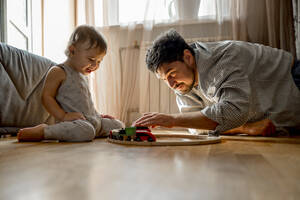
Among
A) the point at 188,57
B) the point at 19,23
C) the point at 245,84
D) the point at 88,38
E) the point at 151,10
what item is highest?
the point at 151,10

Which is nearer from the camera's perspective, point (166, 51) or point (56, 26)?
point (166, 51)

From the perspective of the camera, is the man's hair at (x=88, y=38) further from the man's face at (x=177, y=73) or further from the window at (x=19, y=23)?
the window at (x=19, y=23)

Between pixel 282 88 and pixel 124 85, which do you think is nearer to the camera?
pixel 282 88

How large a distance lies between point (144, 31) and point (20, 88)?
1.06m

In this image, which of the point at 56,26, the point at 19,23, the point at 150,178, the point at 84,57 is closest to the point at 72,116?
the point at 84,57

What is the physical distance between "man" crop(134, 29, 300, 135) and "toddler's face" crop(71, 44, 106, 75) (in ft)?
0.86

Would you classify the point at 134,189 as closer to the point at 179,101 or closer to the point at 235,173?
the point at 235,173

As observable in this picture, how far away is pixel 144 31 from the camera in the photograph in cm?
211

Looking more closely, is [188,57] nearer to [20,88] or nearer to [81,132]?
[81,132]

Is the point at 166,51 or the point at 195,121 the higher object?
the point at 166,51

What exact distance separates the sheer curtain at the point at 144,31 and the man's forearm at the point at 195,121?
1036mm

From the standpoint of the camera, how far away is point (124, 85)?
6.92 feet

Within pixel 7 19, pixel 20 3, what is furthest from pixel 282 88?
pixel 20 3

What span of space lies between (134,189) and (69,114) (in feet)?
2.81
